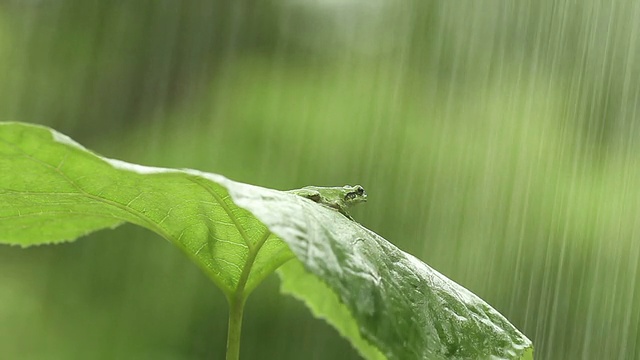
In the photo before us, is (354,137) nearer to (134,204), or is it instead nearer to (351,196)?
(351,196)

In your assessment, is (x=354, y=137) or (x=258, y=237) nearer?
(x=258, y=237)

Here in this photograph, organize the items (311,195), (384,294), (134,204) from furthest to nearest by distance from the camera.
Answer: (311,195) < (134,204) < (384,294)

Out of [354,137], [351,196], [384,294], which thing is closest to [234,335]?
[384,294]

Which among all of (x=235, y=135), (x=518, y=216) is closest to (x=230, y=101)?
(x=235, y=135)

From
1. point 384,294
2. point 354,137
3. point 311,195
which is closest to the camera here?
point 384,294

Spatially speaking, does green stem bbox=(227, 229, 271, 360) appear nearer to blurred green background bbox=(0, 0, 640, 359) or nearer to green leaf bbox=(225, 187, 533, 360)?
green leaf bbox=(225, 187, 533, 360)
